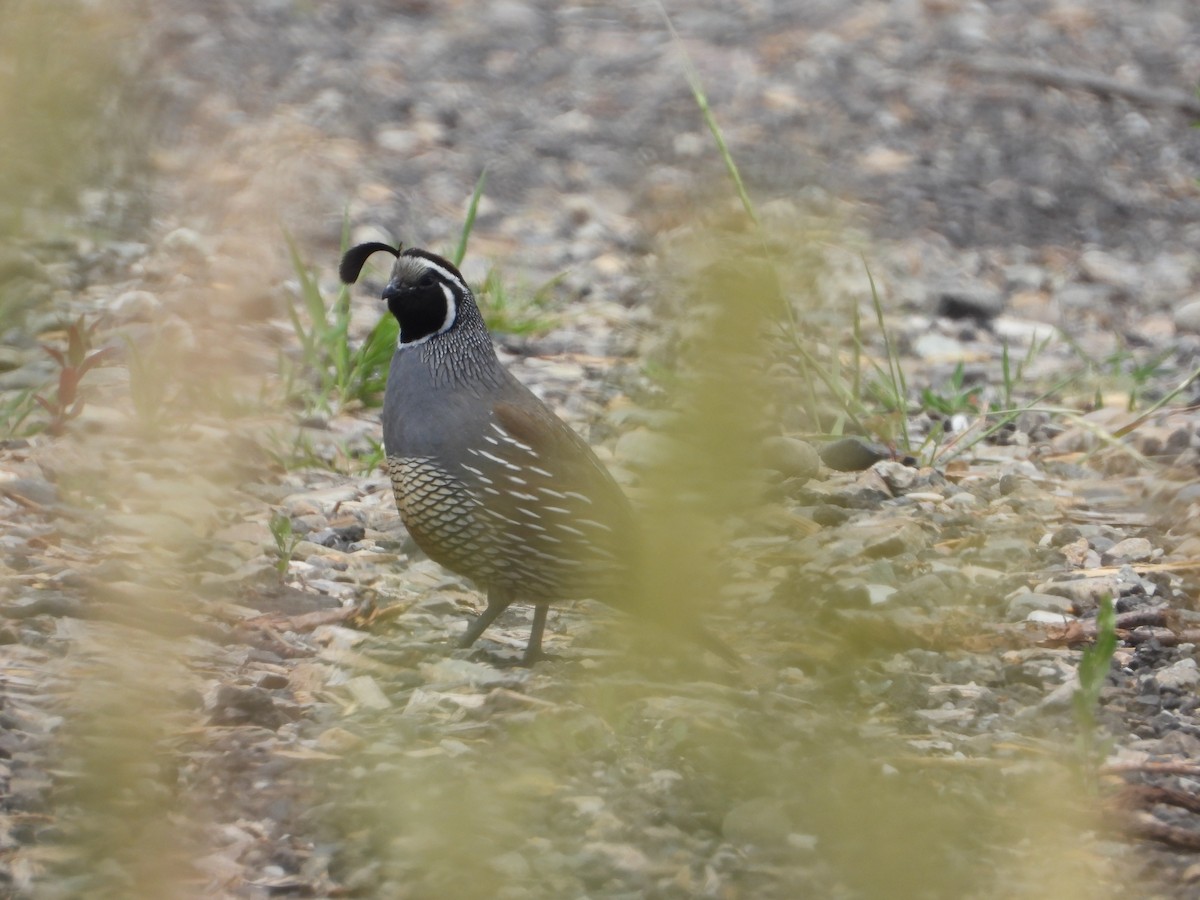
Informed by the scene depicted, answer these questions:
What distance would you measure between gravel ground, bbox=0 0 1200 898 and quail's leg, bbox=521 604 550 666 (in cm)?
8

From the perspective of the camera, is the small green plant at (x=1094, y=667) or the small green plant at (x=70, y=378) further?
the small green plant at (x=70, y=378)

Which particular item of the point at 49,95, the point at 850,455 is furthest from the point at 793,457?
the point at 49,95

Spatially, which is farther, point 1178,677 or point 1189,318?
point 1189,318

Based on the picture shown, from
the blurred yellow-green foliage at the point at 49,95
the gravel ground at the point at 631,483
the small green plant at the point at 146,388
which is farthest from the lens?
the small green plant at the point at 146,388

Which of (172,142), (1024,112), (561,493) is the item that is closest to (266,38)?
(172,142)

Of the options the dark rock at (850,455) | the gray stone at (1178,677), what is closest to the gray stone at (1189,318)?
the dark rock at (850,455)

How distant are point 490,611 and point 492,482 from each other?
330mm

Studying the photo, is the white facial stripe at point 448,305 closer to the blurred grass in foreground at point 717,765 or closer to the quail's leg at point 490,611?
the quail's leg at point 490,611

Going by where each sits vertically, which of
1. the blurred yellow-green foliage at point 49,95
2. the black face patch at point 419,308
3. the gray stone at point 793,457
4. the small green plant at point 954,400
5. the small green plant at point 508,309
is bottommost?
the blurred yellow-green foliage at point 49,95

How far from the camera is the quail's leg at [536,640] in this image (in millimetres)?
3842

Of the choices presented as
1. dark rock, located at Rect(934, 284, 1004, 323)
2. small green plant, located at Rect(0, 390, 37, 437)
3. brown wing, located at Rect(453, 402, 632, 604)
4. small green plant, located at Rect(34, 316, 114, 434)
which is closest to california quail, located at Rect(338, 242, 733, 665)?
brown wing, located at Rect(453, 402, 632, 604)

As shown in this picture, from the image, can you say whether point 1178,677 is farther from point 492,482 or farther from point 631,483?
point 492,482

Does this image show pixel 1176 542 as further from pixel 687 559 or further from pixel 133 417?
pixel 687 559

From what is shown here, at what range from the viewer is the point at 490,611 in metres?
4.05
